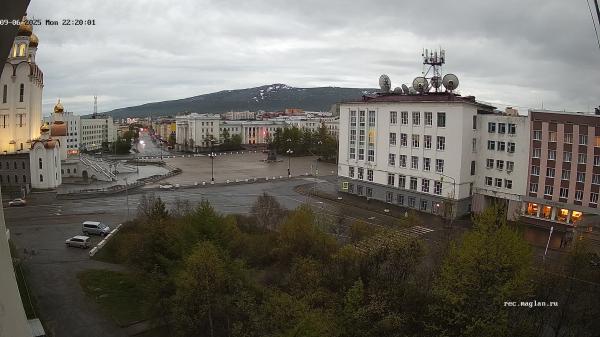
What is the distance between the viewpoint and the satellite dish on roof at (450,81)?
32.9 metres

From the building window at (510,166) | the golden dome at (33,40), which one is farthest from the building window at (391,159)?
the golden dome at (33,40)

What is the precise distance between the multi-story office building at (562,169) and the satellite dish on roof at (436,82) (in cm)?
865

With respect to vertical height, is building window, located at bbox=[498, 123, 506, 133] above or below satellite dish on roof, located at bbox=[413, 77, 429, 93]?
below

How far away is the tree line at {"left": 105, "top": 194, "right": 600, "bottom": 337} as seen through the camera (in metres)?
11.2

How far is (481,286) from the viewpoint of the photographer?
454 inches

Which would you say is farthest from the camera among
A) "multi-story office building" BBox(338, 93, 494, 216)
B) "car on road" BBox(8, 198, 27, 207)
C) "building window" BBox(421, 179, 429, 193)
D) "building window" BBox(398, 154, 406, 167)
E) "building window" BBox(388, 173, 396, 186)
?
"building window" BBox(388, 173, 396, 186)

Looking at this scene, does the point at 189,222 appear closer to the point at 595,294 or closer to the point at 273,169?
the point at 595,294

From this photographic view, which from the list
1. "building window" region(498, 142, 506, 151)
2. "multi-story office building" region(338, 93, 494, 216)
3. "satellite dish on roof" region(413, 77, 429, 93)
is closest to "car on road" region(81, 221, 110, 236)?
"multi-story office building" region(338, 93, 494, 216)

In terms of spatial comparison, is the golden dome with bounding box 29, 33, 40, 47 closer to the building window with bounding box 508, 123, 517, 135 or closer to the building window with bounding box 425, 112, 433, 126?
the building window with bounding box 425, 112, 433, 126

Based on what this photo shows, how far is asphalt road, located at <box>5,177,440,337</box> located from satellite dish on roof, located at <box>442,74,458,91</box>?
10.8 metres

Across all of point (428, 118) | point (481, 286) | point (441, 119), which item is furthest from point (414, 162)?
point (481, 286)

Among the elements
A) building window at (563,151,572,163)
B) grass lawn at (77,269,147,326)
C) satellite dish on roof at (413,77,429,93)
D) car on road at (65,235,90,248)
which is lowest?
grass lawn at (77,269,147,326)

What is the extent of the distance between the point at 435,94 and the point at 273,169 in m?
29.6

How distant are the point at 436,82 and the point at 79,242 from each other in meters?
27.1
